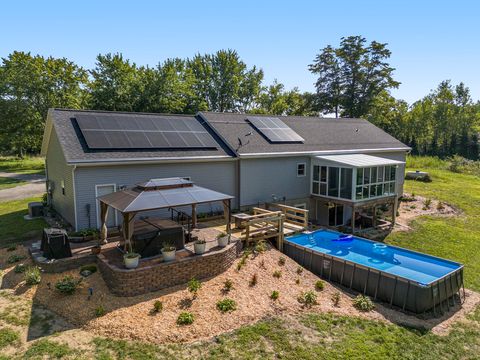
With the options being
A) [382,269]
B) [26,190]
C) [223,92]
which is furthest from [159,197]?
[223,92]

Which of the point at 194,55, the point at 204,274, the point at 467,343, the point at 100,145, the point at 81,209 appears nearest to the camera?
the point at 467,343

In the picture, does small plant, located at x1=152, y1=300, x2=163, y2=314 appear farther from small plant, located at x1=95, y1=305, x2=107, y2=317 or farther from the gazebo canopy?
the gazebo canopy

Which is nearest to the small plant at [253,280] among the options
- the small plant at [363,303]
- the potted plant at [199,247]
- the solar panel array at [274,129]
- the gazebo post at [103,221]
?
the potted plant at [199,247]

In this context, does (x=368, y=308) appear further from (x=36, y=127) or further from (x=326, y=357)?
(x=36, y=127)

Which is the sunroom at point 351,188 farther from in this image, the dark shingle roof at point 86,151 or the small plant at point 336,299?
the small plant at point 336,299

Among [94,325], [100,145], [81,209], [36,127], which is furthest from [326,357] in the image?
[36,127]

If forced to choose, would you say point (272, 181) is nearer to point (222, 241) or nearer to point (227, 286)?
point (222, 241)

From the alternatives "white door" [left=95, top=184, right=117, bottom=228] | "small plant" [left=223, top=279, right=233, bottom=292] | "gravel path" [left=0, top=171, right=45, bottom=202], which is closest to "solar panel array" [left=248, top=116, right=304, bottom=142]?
"white door" [left=95, top=184, right=117, bottom=228]
